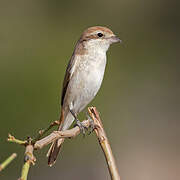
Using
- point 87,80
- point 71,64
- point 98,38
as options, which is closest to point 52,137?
point 87,80

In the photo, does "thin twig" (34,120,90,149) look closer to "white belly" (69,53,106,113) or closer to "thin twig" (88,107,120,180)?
"thin twig" (88,107,120,180)

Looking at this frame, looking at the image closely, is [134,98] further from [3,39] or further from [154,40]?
[3,39]

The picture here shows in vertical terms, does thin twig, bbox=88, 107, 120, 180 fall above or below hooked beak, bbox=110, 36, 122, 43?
below

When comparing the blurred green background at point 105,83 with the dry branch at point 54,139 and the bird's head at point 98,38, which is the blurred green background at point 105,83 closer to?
the bird's head at point 98,38

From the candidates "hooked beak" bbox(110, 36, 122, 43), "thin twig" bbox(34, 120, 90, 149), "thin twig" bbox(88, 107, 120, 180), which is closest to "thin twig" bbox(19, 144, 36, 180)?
"thin twig" bbox(34, 120, 90, 149)

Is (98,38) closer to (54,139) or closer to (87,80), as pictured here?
(87,80)

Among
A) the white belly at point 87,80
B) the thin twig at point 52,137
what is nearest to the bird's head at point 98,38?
the white belly at point 87,80

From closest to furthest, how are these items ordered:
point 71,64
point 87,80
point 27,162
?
1. point 27,162
2. point 87,80
3. point 71,64
